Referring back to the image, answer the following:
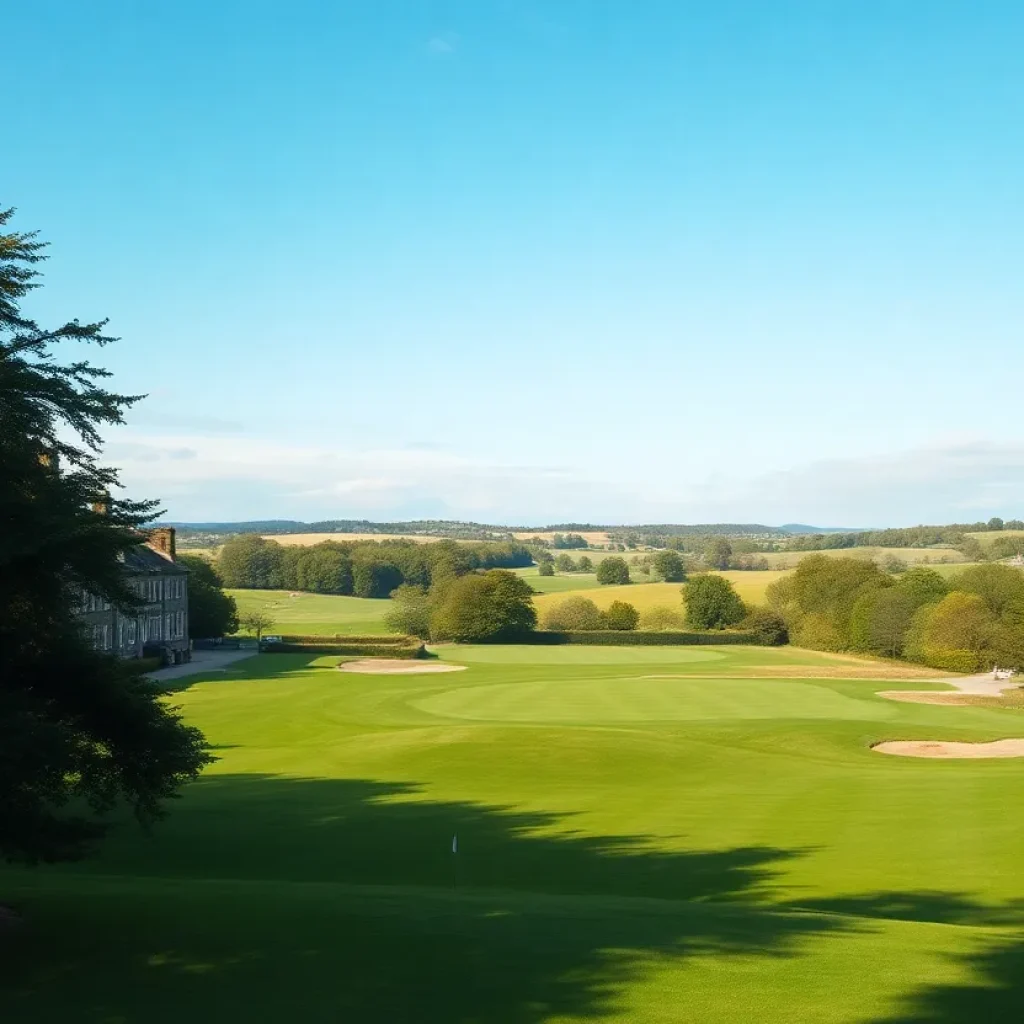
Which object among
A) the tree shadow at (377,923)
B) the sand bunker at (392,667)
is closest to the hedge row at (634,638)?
the sand bunker at (392,667)

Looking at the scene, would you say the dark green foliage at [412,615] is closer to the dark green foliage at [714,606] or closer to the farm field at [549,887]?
the dark green foliage at [714,606]

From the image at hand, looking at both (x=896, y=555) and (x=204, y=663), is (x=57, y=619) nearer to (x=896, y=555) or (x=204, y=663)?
(x=204, y=663)

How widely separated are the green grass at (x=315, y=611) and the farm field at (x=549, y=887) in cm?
7244

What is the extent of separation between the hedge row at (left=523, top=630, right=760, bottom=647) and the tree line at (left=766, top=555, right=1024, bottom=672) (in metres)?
8.04

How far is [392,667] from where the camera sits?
245ft

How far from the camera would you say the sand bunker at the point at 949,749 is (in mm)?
37594

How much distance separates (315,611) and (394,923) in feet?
419

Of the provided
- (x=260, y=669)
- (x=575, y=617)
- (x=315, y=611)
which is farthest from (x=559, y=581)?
(x=260, y=669)

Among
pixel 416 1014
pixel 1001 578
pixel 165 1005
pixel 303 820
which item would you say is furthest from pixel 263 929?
pixel 1001 578

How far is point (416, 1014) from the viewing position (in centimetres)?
1026

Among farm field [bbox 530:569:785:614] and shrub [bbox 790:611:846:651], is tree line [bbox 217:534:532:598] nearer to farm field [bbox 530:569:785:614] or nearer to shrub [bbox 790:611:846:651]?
farm field [bbox 530:569:785:614]

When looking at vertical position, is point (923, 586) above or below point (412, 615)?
above

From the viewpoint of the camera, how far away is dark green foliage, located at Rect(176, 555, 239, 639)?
8844cm

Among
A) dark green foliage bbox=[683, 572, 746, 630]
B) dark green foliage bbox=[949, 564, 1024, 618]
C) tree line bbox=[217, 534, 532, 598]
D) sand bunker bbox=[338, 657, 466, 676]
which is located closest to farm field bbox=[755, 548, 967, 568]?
dark green foliage bbox=[683, 572, 746, 630]
